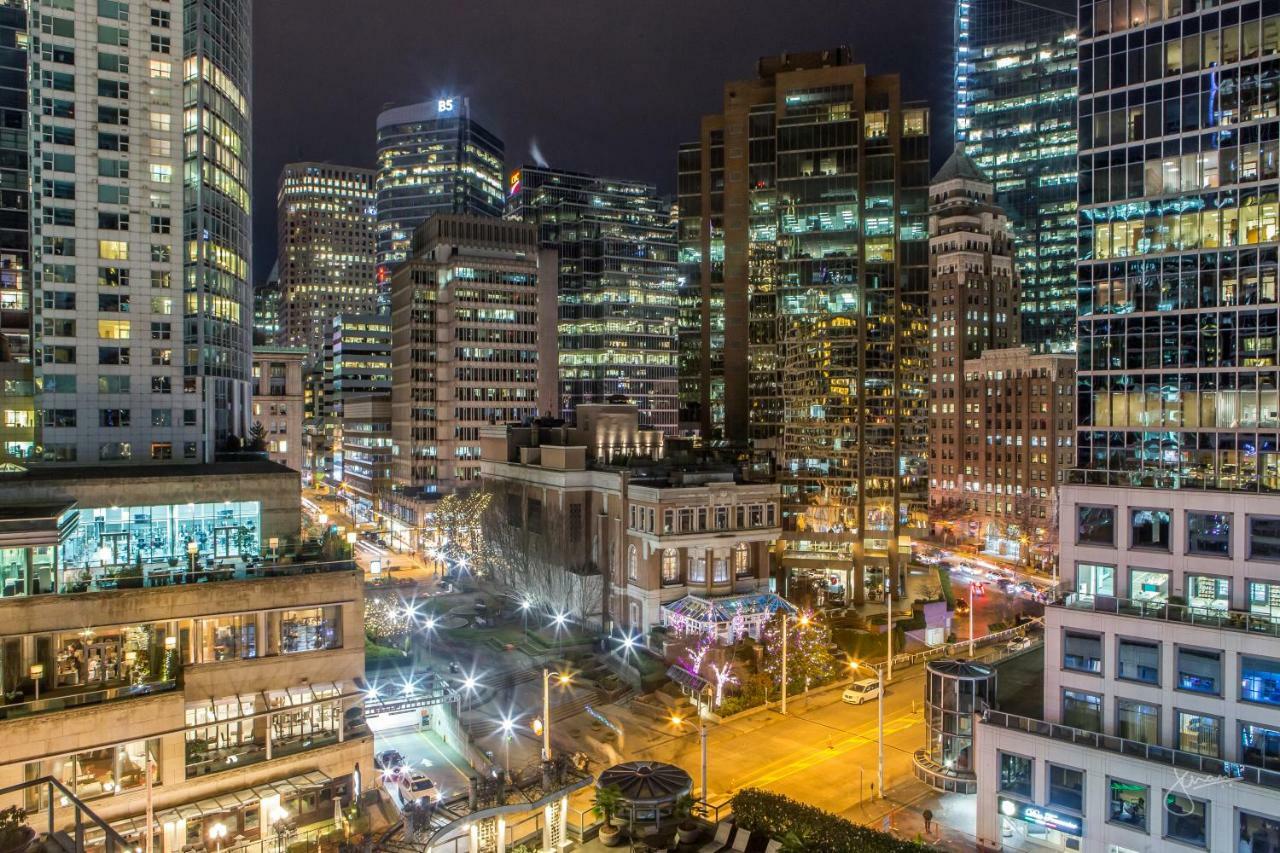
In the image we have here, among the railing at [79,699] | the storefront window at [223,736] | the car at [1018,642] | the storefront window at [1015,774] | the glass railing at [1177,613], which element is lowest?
the car at [1018,642]

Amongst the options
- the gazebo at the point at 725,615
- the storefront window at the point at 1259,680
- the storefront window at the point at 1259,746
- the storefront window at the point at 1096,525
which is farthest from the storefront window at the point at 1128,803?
the gazebo at the point at 725,615

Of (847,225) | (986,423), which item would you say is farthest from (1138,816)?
(986,423)

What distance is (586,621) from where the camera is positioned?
79312mm

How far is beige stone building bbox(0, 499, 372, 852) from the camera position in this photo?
33.2 m

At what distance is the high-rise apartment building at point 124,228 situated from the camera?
72.7 metres

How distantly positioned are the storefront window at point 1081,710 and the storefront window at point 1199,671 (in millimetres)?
4150

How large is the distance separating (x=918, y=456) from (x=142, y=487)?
3341 inches

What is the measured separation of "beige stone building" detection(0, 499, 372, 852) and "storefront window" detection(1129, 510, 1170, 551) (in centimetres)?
3955

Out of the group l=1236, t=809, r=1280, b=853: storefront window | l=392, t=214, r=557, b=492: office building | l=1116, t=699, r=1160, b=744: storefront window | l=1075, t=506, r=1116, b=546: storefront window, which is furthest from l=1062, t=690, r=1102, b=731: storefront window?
l=392, t=214, r=557, b=492: office building

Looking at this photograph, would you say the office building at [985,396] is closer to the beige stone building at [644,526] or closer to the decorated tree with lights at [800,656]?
the beige stone building at [644,526]

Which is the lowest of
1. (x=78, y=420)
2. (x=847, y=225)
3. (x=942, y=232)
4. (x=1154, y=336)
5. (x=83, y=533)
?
(x=83, y=533)

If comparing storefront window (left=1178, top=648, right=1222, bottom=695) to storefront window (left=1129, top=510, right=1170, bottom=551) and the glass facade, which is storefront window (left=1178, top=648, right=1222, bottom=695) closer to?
the glass facade

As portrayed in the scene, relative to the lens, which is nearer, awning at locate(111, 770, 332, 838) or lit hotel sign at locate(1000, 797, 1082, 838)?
awning at locate(111, 770, 332, 838)

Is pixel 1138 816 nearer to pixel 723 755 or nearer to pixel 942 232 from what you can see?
pixel 723 755
